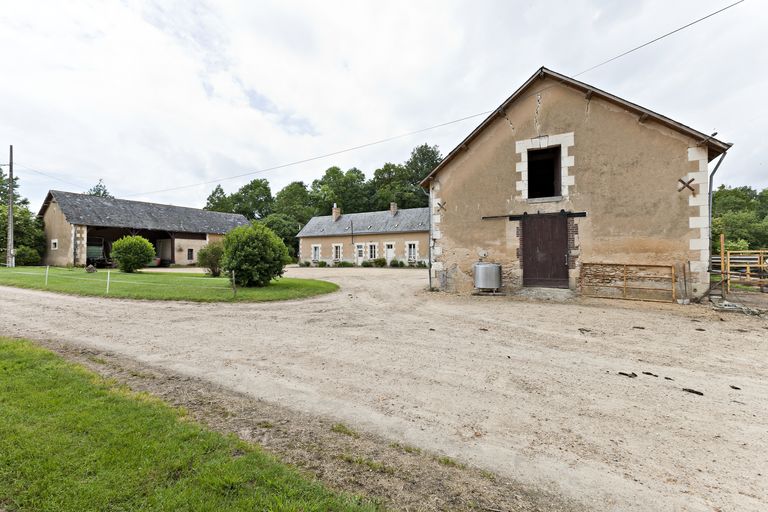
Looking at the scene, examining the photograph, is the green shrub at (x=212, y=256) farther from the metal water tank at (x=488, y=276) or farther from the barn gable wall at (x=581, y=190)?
the metal water tank at (x=488, y=276)

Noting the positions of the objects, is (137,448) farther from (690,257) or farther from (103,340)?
(690,257)

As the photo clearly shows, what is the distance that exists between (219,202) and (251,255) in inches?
2113

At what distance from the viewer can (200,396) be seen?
333 cm

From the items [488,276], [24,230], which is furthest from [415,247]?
[24,230]

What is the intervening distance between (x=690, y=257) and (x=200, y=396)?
11.3 m

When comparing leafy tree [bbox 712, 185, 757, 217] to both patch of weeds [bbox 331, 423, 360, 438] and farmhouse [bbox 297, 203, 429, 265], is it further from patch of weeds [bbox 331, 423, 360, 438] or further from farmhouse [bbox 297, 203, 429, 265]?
patch of weeds [bbox 331, 423, 360, 438]

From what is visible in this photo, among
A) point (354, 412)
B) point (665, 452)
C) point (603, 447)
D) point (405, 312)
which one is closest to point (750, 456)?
point (665, 452)

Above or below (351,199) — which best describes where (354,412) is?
below

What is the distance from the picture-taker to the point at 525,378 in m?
3.88

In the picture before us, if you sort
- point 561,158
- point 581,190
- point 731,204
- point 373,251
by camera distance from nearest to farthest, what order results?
point 581,190 → point 561,158 → point 373,251 → point 731,204

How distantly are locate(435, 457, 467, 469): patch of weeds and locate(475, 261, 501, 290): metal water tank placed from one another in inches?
347

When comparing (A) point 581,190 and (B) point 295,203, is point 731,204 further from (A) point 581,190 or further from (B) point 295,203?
(B) point 295,203

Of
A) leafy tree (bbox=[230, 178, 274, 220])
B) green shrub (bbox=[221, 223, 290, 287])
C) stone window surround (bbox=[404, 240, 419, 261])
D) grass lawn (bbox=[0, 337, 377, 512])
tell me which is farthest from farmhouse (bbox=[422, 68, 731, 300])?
leafy tree (bbox=[230, 178, 274, 220])

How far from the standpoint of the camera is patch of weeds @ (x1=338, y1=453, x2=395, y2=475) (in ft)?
7.25
